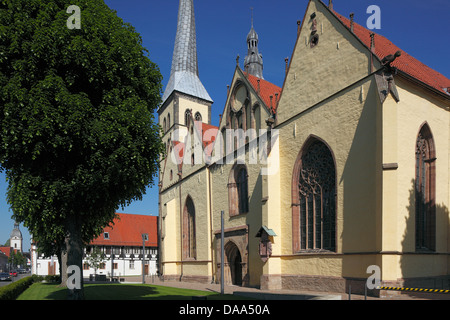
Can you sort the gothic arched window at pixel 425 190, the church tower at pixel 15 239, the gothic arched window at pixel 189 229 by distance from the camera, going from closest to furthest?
the gothic arched window at pixel 425 190, the gothic arched window at pixel 189 229, the church tower at pixel 15 239

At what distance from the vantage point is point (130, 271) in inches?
2248

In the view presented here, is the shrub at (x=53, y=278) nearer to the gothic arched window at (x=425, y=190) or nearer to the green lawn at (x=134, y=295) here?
the green lawn at (x=134, y=295)

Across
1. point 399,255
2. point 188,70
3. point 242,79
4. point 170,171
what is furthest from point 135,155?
point 188,70

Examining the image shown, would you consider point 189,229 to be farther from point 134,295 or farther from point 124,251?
point 124,251

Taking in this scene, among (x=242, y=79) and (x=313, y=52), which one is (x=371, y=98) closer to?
(x=313, y=52)

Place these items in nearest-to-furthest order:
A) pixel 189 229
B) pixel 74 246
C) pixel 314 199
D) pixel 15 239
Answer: pixel 74 246
pixel 314 199
pixel 189 229
pixel 15 239

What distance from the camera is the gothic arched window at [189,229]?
36.0 meters

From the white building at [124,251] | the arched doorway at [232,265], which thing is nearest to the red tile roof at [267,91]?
the arched doorway at [232,265]

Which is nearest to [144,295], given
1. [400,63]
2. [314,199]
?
[314,199]

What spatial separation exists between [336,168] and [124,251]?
45.5 meters

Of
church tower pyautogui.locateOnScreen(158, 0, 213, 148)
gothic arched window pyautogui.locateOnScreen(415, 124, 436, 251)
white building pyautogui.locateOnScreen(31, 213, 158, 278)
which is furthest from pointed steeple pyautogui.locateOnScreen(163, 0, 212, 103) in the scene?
gothic arched window pyautogui.locateOnScreen(415, 124, 436, 251)

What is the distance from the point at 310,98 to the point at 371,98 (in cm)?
432

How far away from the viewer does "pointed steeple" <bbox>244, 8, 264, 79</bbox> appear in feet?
192

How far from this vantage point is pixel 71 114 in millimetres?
13125
